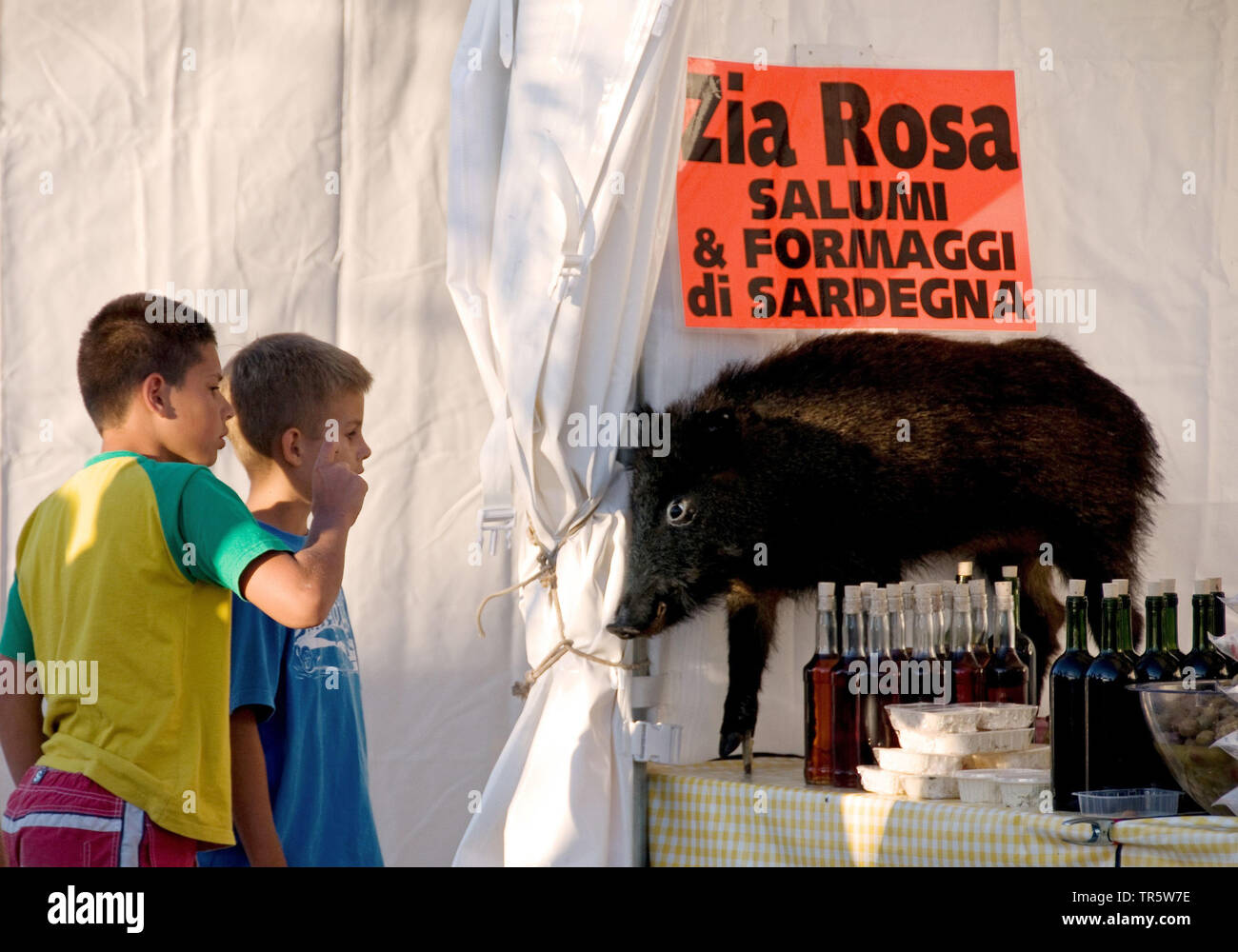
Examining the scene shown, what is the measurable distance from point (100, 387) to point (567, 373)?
2.93 feet

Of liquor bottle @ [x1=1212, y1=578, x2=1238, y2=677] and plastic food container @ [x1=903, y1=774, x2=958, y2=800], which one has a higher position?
liquor bottle @ [x1=1212, y1=578, x2=1238, y2=677]

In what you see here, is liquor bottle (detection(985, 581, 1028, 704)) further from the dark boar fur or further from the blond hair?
the blond hair

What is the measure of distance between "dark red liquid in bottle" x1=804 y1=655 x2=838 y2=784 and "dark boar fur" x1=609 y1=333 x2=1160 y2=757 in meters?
0.17

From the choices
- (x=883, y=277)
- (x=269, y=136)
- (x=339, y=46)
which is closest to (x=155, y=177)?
(x=269, y=136)

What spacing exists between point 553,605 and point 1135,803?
1.13 m

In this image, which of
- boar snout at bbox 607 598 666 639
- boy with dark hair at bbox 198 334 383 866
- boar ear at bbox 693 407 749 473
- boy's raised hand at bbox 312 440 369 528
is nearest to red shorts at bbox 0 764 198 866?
boy with dark hair at bbox 198 334 383 866

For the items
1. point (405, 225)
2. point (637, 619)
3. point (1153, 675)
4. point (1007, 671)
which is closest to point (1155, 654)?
point (1153, 675)

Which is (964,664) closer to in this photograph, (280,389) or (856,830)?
(856,830)

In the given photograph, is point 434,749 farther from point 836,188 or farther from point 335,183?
point 836,188

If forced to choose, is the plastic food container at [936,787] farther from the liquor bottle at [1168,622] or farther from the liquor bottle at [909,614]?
the liquor bottle at [1168,622]

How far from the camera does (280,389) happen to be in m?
2.46

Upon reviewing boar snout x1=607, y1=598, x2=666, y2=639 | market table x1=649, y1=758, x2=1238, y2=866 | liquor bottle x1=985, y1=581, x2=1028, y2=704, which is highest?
boar snout x1=607, y1=598, x2=666, y2=639

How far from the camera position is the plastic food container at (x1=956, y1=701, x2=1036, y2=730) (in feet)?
8.15

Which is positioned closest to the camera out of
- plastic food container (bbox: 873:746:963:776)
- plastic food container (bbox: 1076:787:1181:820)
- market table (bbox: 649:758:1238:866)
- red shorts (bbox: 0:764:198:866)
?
red shorts (bbox: 0:764:198:866)
